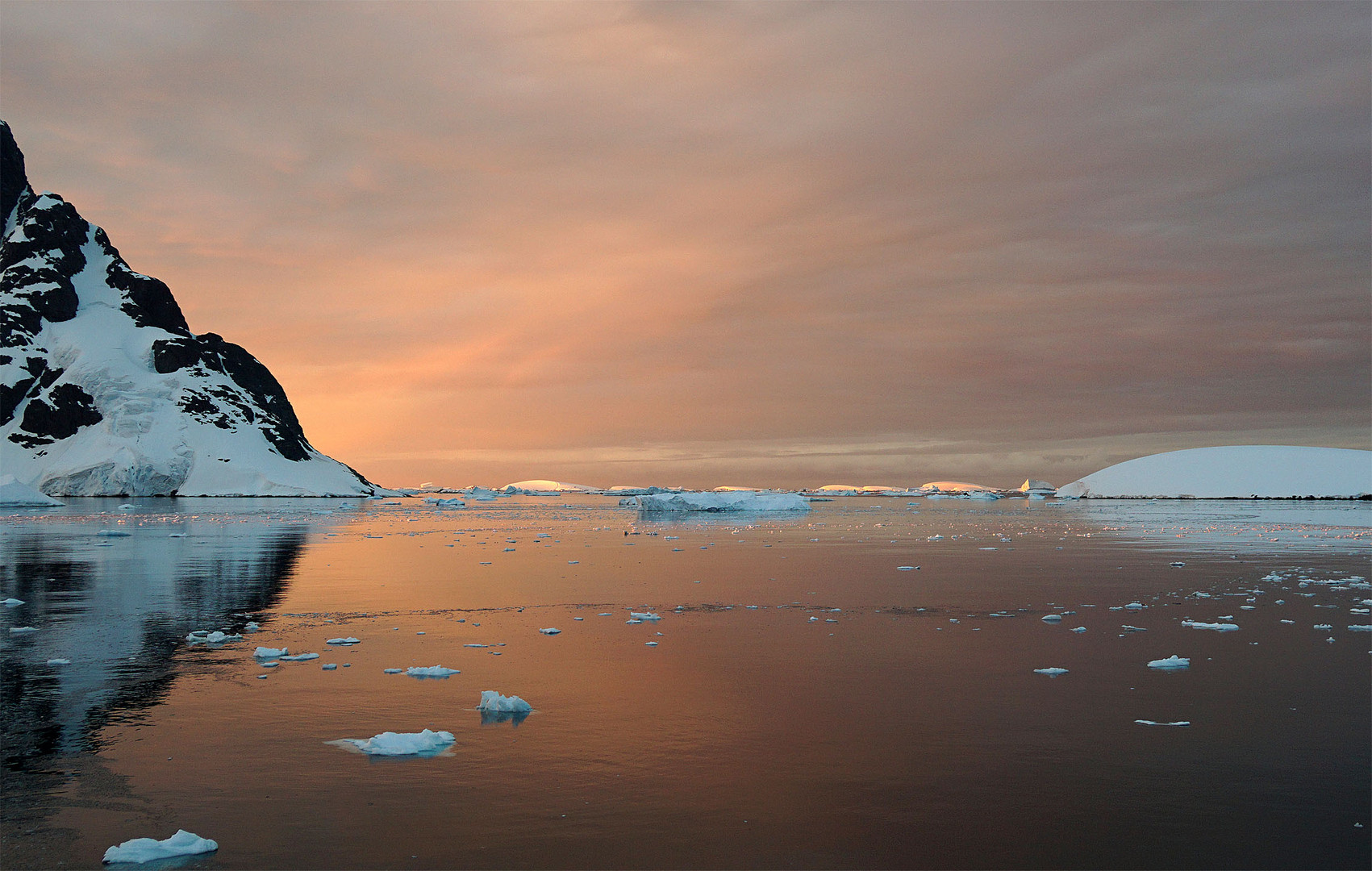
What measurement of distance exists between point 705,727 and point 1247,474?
457 feet

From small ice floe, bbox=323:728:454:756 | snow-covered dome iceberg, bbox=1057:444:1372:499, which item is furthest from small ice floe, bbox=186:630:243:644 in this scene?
snow-covered dome iceberg, bbox=1057:444:1372:499

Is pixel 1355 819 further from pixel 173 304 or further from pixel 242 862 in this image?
pixel 173 304

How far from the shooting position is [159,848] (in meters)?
6.49

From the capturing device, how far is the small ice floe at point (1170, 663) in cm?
1284

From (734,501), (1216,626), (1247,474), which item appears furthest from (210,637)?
(1247,474)

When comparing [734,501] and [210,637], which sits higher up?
[734,501]

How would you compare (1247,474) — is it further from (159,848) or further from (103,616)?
(159,848)

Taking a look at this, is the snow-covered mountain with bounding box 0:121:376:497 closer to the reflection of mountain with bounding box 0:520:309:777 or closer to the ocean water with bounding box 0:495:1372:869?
the reflection of mountain with bounding box 0:520:309:777

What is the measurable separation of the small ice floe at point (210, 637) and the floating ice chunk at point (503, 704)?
22.8ft

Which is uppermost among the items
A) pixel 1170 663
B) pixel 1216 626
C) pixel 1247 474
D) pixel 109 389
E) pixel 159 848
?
pixel 109 389

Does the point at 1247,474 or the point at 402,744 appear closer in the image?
the point at 402,744

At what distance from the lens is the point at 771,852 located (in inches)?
259

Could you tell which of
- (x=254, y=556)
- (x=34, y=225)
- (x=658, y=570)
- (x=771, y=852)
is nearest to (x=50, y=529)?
(x=254, y=556)

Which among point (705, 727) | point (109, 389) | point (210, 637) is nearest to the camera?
point (705, 727)
